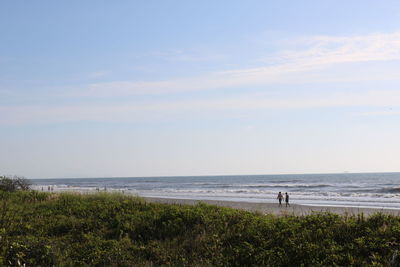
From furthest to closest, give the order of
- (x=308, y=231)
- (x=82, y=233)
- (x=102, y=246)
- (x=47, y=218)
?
(x=47, y=218)
(x=82, y=233)
(x=102, y=246)
(x=308, y=231)

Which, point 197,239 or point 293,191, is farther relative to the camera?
point 293,191

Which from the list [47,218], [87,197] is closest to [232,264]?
[47,218]

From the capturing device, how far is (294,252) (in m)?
9.63

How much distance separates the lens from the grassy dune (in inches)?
373

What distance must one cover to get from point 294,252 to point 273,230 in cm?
160

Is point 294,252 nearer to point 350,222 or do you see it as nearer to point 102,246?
point 350,222

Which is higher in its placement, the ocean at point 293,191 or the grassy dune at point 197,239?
the grassy dune at point 197,239

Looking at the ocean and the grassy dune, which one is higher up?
the grassy dune

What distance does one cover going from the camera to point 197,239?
11.5 metres

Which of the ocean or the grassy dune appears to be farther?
the ocean

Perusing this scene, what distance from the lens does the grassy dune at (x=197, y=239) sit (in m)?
9.47

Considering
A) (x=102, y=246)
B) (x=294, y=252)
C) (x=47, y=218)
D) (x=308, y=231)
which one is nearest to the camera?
(x=294, y=252)

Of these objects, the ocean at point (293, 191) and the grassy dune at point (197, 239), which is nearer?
the grassy dune at point (197, 239)

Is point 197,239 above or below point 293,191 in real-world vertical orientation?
above
